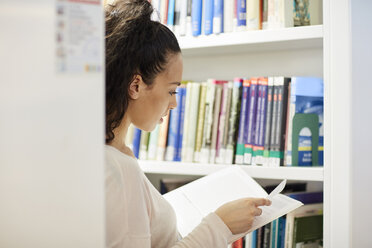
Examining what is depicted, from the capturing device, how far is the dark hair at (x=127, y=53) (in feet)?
2.98

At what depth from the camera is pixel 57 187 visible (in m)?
0.45

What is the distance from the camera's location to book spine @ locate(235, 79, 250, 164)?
135cm

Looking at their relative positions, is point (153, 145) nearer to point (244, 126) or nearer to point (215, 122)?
point (215, 122)

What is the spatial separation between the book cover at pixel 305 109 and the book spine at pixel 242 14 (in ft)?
0.86

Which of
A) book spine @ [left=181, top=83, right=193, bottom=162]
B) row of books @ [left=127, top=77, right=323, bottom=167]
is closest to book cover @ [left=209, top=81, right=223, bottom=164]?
row of books @ [left=127, top=77, right=323, bottom=167]

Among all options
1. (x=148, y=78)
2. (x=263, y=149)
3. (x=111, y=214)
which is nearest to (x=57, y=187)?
(x=111, y=214)

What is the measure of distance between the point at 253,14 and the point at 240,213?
2.40ft

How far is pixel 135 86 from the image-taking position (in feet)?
3.08
